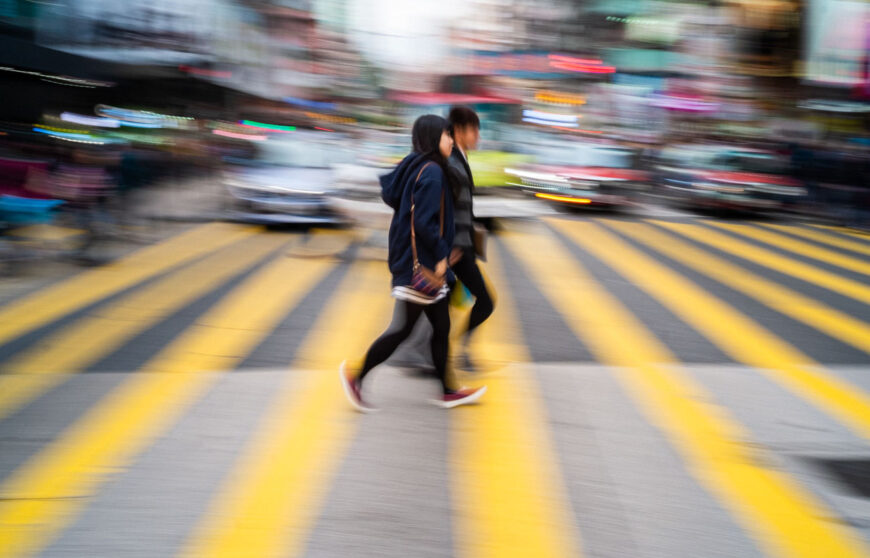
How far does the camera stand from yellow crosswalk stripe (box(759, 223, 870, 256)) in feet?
41.7

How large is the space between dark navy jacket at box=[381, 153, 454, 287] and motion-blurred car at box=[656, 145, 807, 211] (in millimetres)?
13525

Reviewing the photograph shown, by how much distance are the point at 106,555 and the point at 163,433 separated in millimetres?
1324

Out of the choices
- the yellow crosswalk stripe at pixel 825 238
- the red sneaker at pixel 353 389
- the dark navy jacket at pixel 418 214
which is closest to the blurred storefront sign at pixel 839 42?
the yellow crosswalk stripe at pixel 825 238

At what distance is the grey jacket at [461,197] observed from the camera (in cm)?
477

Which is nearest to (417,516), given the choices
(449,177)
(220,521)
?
(220,521)

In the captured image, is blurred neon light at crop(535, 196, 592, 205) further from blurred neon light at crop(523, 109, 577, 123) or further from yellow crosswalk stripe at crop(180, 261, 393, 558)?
yellow crosswalk stripe at crop(180, 261, 393, 558)

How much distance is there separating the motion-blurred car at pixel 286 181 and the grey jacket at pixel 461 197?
767 centimetres

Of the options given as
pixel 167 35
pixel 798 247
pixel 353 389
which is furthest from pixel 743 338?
pixel 167 35

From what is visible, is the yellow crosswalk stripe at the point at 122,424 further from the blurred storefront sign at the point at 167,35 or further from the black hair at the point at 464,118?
the blurred storefront sign at the point at 167,35

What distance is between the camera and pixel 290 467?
3986mm

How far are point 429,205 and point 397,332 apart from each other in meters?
0.74

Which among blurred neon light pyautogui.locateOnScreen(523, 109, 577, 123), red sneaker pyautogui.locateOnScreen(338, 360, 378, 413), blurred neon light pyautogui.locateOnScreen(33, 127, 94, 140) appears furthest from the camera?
blurred neon light pyautogui.locateOnScreen(523, 109, 577, 123)

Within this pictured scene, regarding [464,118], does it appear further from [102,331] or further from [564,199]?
[564,199]

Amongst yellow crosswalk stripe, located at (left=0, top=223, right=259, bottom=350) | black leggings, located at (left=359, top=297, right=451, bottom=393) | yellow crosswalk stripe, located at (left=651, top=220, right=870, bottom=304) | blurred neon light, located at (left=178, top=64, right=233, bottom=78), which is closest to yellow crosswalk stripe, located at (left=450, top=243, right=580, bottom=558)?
black leggings, located at (left=359, top=297, right=451, bottom=393)
